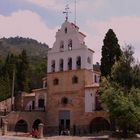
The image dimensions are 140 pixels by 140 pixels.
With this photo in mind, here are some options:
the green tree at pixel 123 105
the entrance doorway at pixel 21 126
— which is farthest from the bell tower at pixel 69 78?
the green tree at pixel 123 105

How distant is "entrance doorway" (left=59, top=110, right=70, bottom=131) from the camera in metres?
51.3

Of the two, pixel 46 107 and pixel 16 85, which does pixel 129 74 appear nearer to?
pixel 46 107

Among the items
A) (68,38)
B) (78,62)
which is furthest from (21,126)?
(68,38)

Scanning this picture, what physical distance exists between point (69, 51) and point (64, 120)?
10.1 m

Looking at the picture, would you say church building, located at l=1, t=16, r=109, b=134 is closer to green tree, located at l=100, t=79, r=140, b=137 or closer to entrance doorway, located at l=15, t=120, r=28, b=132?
entrance doorway, located at l=15, t=120, r=28, b=132

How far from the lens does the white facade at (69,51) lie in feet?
170

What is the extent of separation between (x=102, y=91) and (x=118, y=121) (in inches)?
161

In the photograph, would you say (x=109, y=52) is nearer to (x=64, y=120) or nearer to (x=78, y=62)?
(x=78, y=62)

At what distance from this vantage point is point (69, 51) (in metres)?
52.8

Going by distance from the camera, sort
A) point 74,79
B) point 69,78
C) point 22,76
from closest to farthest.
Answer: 1. point 74,79
2. point 69,78
3. point 22,76

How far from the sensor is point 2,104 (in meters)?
61.0

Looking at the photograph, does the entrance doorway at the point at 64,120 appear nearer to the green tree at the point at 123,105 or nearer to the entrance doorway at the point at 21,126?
the entrance doorway at the point at 21,126

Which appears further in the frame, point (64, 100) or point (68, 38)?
point (68, 38)

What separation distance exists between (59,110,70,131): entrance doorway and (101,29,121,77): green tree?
29.8 ft
